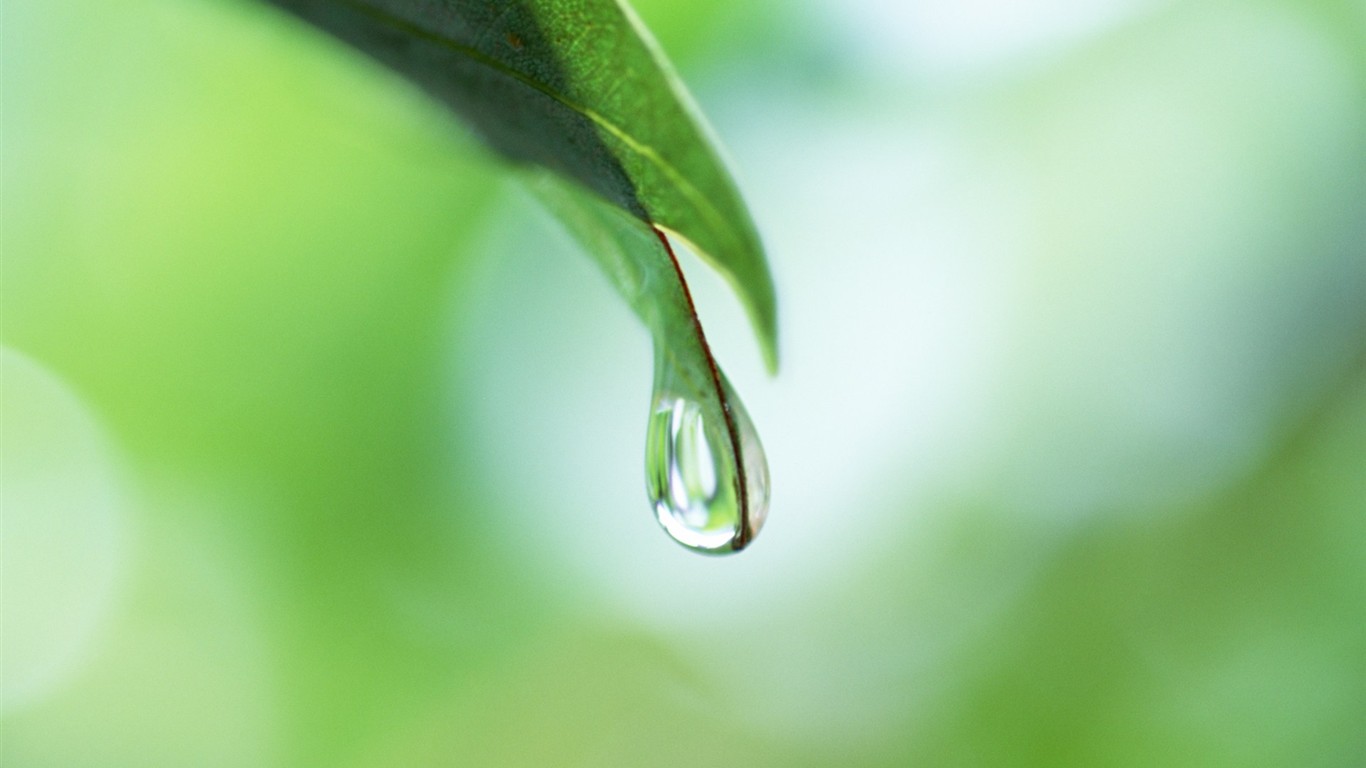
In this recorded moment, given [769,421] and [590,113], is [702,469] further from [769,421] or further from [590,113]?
[769,421]

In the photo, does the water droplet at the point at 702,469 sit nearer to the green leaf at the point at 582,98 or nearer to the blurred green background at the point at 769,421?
the green leaf at the point at 582,98

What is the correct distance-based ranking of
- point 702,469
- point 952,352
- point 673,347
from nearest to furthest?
point 673,347 < point 702,469 < point 952,352

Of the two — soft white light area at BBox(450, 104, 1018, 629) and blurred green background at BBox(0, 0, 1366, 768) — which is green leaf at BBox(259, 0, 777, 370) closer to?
blurred green background at BBox(0, 0, 1366, 768)

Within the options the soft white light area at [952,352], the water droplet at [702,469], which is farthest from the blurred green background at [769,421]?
the water droplet at [702,469]

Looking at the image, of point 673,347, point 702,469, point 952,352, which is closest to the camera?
point 673,347

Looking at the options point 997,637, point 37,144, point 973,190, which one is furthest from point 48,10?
point 997,637

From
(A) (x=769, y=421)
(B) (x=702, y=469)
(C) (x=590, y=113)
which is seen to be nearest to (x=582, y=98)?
(C) (x=590, y=113)
